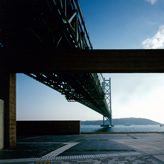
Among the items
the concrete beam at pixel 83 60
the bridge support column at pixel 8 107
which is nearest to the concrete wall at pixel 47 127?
the bridge support column at pixel 8 107

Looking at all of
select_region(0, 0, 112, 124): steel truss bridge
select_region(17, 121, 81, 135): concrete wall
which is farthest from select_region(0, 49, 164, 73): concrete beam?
select_region(17, 121, 81, 135): concrete wall

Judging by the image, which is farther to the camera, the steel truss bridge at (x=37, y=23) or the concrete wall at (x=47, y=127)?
the concrete wall at (x=47, y=127)

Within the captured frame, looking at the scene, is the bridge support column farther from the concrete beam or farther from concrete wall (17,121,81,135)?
concrete wall (17,121,81,135)

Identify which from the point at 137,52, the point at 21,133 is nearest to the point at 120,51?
the point at 137,52

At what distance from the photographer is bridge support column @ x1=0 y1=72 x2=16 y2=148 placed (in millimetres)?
8406

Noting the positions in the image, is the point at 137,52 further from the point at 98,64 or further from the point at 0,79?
the point at 0,79

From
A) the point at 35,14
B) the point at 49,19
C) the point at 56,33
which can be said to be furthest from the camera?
the point at 56,33

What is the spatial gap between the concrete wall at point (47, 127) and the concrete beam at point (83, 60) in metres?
8.44

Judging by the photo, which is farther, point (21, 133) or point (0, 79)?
point (21, 133)

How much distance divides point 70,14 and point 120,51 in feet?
10.6

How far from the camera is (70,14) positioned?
9.52 meters

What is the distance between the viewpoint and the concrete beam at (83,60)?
28.5 ft

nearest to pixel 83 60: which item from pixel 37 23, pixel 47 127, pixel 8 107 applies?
pixel 37 23

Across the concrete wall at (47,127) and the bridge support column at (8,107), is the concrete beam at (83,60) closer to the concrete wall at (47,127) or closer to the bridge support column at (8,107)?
the bridge support column at (8,107)
